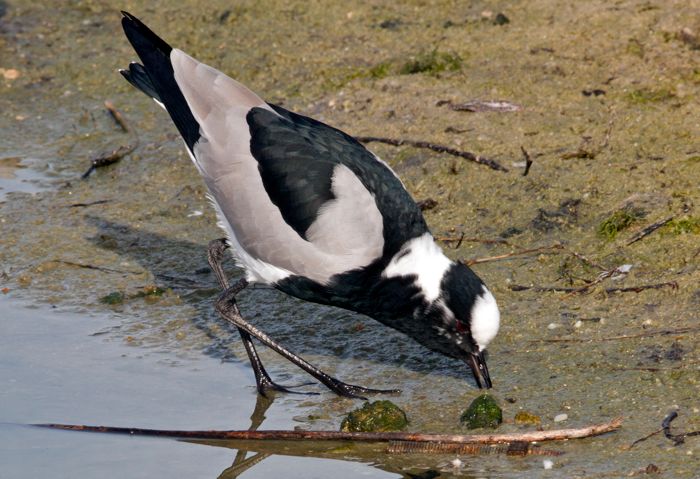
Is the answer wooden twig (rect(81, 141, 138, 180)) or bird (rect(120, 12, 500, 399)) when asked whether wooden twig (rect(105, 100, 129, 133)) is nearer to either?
wooden twig (rect(81, 141, 138, 180))

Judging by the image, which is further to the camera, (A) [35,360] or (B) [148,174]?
(B) [148,174]

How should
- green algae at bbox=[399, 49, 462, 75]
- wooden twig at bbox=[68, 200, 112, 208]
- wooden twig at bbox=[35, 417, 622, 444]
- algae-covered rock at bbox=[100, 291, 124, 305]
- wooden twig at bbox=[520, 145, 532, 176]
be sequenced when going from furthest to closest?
green algae at bbox=[399, 49, 462, 75] → wooden twig at bbox=[68, 200, 112, 208] → wooden twig at bbox=[520, 145, 532, 176] → algae-covered rock at bbox=[100, 291, 124, 305] → wooden twig at bbox=[35, 417, 622, 444]

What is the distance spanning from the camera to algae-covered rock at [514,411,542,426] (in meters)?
5.10

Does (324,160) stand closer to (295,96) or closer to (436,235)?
(436,235)

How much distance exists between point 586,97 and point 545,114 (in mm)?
341

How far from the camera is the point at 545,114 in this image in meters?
7.83

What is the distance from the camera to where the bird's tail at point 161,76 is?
639cm

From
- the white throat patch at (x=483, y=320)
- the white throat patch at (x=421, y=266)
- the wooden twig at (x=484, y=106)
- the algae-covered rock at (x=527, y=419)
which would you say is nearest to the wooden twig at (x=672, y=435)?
the algae-covered rock at (x=527, y=419)

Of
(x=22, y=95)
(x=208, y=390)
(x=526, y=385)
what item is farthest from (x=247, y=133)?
(x=22, y=95)

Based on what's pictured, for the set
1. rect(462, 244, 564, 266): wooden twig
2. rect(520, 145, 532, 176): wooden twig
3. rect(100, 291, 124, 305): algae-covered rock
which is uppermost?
rect(100, 291, 124, 305): algae-covered rock

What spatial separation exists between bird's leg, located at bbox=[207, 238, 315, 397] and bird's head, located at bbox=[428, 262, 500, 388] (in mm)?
838

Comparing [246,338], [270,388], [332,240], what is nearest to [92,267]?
[246,338]

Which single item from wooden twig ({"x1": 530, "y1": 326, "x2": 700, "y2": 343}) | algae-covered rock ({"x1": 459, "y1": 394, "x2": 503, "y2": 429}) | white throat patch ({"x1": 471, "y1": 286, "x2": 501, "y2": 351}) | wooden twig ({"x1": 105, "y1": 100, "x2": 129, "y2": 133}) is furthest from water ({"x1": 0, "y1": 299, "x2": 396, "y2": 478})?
wooden twig ({"x1": 105, "y1": 100, "x2": 129, "y2": 133})

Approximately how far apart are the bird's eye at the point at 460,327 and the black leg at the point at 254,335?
0.41m
